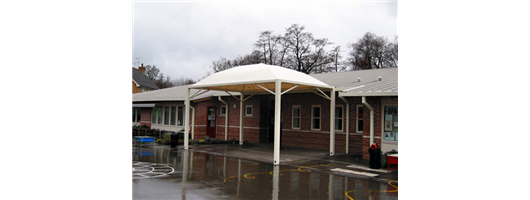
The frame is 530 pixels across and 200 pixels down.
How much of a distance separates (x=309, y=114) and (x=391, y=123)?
539 centimetres

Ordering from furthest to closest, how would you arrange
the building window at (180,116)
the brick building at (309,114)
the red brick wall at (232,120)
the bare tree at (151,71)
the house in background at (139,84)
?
1. the bare tree at (151,71)
2. the house in background at (139,84)
3. the building window at (180,116)
4. the red brick wall at (232,120)
5. the brick building at (309,114)

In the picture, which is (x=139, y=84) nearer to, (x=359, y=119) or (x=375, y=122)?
(x=359, y=119)

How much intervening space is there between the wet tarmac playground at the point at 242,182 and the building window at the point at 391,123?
2.62 m

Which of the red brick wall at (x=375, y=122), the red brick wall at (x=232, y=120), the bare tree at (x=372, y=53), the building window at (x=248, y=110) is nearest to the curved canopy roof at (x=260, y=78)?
the red brick wall at (x=375, y=122)

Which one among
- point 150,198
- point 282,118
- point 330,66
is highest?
point 330,66

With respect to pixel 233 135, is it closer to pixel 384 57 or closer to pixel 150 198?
pixel 150 198

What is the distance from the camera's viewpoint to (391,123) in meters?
13.4

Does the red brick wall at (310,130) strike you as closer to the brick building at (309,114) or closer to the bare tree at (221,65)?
the brick building at (309,114)

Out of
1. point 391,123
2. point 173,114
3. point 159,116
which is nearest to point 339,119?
point 391,123

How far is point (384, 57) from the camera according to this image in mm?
41156

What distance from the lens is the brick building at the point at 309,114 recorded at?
13.6 meters
